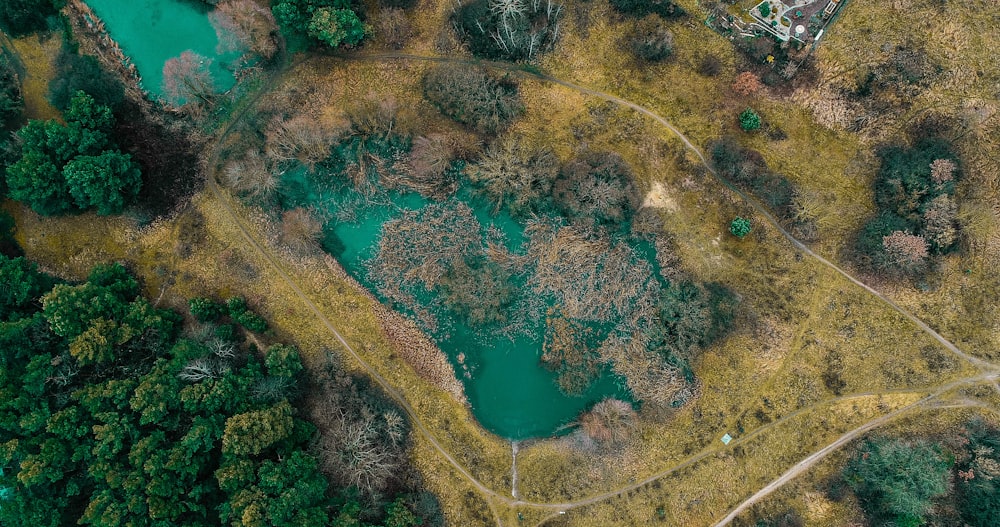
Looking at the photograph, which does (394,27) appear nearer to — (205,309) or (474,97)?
(474,97)

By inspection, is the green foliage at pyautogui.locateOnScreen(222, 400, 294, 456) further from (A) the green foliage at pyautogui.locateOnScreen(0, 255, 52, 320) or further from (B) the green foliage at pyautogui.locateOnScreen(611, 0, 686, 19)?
(B) the green foliage at pyautogui.locateOnScreen(611, 0, 686, 19)

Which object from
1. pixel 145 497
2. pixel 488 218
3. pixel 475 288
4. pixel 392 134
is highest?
pixel 392 134

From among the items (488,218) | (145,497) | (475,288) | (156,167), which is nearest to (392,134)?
(488,218)

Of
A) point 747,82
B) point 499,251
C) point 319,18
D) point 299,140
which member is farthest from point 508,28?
point 747,82

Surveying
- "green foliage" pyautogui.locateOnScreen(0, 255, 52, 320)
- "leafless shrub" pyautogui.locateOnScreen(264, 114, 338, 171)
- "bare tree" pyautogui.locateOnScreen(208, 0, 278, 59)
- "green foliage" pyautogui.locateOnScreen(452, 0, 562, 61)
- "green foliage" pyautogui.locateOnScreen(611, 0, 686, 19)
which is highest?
"green foliage" pyautogui.locateOnScreen(611, 0, 686, 19)

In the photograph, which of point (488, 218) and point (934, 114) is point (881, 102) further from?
point (488, 218)

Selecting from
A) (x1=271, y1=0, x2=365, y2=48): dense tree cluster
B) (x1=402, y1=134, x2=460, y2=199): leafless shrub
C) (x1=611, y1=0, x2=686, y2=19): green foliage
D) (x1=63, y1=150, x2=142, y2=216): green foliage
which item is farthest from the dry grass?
(x1=611, y1=0, x2=686, y2=19): green foliage

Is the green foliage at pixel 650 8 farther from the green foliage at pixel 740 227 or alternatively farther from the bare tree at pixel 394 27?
the green foliage at pixel 740 227
